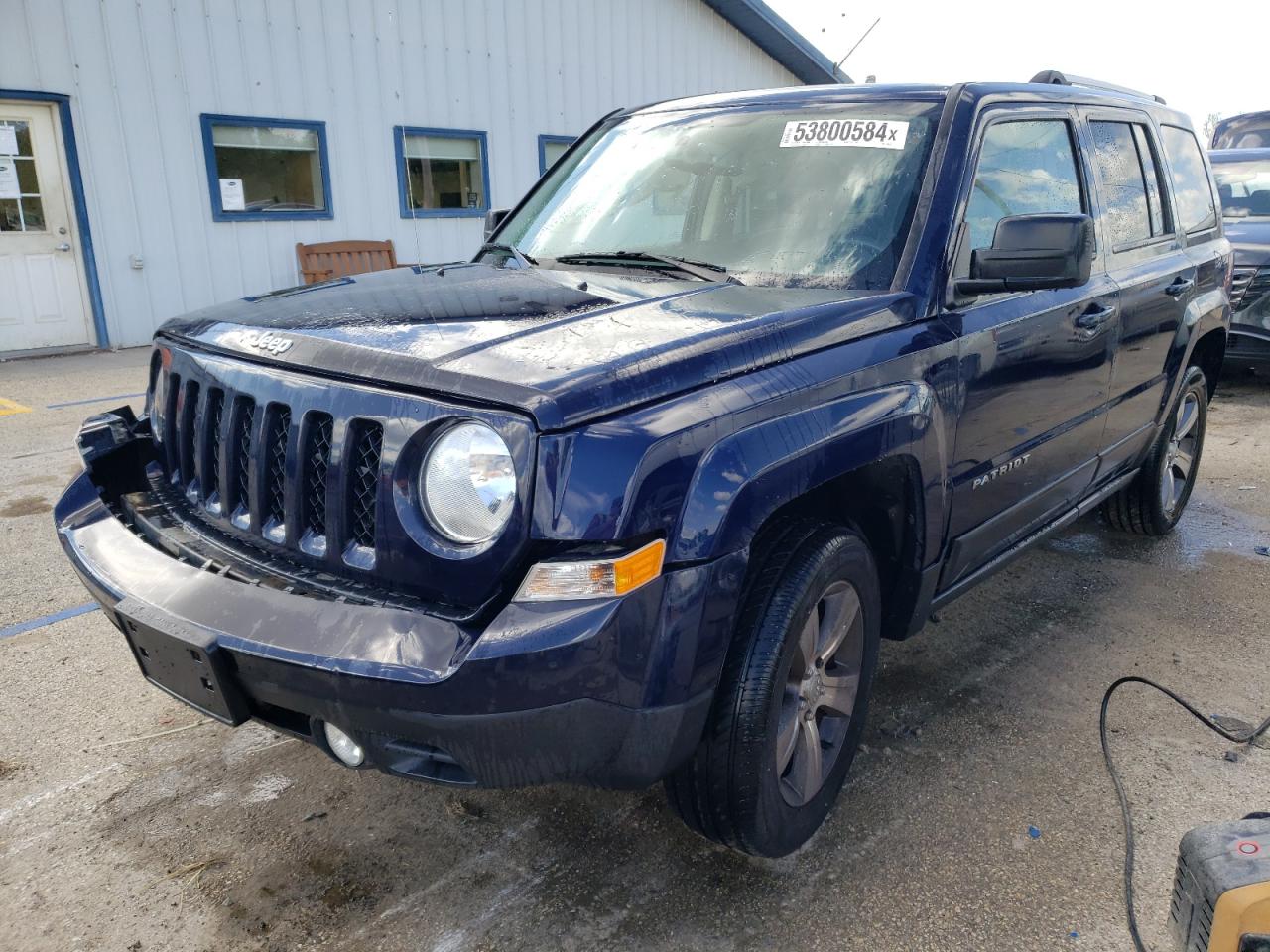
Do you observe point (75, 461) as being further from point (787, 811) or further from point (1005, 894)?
point (1005, 894)

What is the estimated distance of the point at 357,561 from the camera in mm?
2002

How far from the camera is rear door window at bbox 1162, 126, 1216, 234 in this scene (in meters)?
4.20

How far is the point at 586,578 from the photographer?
1.80 meters

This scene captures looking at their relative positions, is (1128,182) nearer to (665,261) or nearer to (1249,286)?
(665,261)

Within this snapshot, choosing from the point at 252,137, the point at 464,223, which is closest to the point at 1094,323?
the point at 252,137

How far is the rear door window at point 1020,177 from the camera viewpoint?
290 centimetres

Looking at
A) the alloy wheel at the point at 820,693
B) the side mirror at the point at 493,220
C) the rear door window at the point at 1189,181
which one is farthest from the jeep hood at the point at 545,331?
the rear door window at the point at 1189,181

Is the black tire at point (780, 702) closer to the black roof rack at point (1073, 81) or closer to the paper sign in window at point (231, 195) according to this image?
the black roof rack at point (1073, 81)

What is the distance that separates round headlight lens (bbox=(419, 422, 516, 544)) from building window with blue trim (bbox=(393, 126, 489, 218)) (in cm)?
1124

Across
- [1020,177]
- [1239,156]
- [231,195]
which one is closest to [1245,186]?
[1239,156]

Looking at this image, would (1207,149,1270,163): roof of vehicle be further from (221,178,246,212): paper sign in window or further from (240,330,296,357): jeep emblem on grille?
(221,178,246,212): paper sign in window

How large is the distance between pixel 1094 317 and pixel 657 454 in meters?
2.18

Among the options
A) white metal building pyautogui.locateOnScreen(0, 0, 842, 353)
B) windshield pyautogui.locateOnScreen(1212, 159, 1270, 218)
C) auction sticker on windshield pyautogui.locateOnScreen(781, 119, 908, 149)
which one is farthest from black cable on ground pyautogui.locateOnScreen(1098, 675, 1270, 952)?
white metal building pyautogui.locateOnScreen(0, 0, 842, 353)

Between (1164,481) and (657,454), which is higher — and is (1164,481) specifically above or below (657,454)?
below
